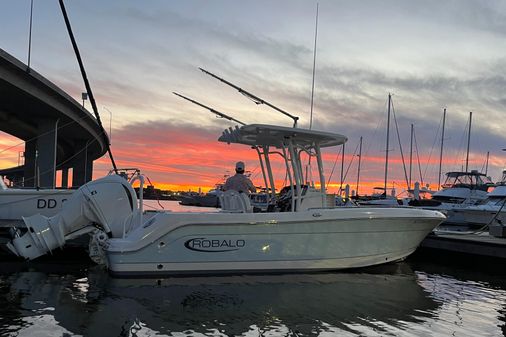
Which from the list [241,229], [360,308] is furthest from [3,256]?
[360,308]

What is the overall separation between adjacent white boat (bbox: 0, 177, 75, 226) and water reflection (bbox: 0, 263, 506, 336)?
276cm

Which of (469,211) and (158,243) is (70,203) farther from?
(469,211)

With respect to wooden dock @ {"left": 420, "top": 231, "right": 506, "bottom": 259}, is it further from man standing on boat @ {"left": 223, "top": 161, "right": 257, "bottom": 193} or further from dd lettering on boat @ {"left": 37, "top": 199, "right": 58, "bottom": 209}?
dd lettering on boat @ {"left": 37, "top": 199, "right": 58, "bottom": 209}

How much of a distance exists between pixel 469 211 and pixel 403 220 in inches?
616

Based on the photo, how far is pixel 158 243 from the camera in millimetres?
9062

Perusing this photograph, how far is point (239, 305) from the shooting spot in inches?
295

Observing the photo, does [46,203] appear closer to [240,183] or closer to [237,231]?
[240,183]

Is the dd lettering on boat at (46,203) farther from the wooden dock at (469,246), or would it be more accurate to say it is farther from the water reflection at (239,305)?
the wooden dock at (469,246)

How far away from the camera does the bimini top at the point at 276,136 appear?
10016mm

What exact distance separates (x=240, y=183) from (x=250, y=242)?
1.60 meters

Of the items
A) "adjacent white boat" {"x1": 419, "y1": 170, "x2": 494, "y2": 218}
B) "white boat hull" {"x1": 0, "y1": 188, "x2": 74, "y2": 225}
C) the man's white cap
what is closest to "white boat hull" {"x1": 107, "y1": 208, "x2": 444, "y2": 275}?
the man's white cap

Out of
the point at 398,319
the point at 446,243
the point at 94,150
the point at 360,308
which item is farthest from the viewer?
the point at 94,150

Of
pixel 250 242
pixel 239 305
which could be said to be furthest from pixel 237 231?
pixel 239 305

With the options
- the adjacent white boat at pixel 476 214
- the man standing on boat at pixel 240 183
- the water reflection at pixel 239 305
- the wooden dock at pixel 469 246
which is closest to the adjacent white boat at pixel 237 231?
the man standing on boat at pixel 240 183
